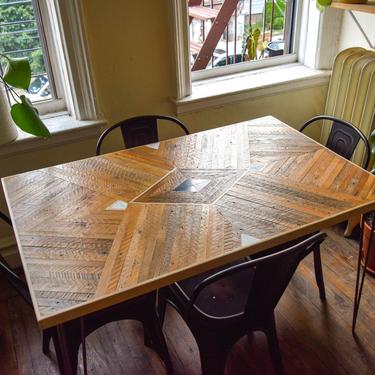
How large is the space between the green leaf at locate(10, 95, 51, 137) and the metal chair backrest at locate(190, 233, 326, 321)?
3.11 feet

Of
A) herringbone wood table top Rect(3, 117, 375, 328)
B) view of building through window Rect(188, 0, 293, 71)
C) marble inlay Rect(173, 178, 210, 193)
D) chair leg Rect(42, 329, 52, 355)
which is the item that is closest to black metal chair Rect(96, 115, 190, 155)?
herringbone wood table top Rect(3, 117, 375, 328)

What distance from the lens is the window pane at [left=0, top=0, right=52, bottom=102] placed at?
196 centimetres

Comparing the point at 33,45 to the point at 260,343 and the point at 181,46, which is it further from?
the point at 260,343

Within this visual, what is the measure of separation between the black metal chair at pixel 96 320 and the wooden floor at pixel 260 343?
0.15 meters

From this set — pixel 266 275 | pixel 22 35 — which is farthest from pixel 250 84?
pixel 266 275

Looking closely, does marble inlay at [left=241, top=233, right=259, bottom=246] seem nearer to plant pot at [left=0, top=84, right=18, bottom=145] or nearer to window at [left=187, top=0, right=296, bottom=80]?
plant pot at [left=0, top=84, right=18, bottom=145]

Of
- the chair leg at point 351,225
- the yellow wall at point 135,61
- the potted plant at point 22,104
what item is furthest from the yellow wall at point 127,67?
the chair leg at point 351,225

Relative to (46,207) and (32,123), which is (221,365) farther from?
(32,123)

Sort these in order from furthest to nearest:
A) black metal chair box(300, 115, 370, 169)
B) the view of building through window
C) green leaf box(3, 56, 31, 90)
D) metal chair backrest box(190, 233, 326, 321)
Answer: the view of building through window, black metal chair box(300, 115, 370, 169), green leaf box(3, 56, 31, 90), metal chair backrest box(190, 233, 326, 321)

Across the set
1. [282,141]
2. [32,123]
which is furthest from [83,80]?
[282,141]

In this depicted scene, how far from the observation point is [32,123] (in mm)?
1696

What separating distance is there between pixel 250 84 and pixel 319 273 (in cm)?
113

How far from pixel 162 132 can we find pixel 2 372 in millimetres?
1360

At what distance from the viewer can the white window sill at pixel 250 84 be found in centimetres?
230
